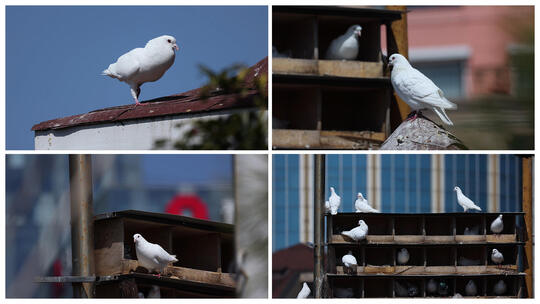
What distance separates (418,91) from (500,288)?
852 millimetres

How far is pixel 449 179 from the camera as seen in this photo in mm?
3795

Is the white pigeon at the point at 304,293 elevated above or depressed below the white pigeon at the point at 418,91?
below

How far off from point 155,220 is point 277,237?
0.87m

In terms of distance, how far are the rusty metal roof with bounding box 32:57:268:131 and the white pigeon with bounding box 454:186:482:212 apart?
99 centimetres

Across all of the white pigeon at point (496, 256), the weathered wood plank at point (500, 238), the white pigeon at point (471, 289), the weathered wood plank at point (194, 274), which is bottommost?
the white pigeon at point (471, 289)

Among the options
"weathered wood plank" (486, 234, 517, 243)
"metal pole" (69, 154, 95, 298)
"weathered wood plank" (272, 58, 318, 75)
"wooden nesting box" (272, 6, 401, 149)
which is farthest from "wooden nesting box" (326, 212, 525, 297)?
"metal pole" (69, 154, 95, 298)

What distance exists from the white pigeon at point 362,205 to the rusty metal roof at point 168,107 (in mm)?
639

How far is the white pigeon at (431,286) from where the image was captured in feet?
10.9

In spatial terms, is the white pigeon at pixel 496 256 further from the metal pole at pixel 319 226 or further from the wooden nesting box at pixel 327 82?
the wooden nesting box at pixel 327 82

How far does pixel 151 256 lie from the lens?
122 inches

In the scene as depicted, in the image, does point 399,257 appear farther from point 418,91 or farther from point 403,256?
point 418,91

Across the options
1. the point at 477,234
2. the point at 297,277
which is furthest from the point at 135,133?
the point at 477,234

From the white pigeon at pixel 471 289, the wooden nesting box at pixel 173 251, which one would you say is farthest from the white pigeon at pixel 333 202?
the white pigeon at pixel 471 289

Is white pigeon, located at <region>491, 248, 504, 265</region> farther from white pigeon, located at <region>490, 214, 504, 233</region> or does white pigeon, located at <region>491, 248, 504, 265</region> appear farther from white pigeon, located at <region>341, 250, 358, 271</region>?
white pigeon, located at <region>341, 250, 358, 271</region>
